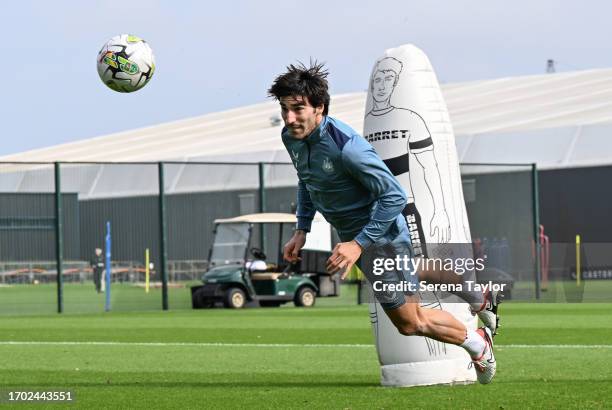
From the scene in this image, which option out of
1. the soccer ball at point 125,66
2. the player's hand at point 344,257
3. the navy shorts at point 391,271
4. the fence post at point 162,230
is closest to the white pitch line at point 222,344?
the soccer ball at point 125,66

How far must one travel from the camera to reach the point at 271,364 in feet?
47.7

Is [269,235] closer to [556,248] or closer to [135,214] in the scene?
[556,248]

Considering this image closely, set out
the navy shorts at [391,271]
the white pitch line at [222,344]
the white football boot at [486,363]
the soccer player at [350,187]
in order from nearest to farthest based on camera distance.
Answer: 1. the soccer player at [350,187]
2. the navy shorts at [391,271]
3. the white football boot at [486,363]
4. the white pitch line at [222,344]

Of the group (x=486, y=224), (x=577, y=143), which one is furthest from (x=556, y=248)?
(x=577, y=143)

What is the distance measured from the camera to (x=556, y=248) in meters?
36.2

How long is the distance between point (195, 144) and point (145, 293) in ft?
96.1

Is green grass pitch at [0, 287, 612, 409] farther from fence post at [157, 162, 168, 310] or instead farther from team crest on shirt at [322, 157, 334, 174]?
fence post at [157, 162, 168, 310]

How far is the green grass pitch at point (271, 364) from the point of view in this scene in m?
10.9

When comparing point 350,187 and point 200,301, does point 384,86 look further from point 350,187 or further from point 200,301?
point 200,301

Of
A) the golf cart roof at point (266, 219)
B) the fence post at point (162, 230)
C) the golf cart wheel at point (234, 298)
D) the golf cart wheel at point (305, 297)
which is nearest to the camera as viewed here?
the fence post at point (162, 230)

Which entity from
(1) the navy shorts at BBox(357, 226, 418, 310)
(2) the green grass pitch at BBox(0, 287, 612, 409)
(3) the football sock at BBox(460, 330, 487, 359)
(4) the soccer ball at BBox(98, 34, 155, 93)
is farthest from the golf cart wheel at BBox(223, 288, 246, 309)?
(1) the navy shorts at BBox(357, 226, 418, 310)

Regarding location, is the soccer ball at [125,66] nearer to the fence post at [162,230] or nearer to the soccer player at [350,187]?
the soccer player at [350,187]

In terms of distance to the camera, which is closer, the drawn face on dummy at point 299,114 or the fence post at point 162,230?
the drawn face on dummy at point 299,114

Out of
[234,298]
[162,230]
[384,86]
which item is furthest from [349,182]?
[162,230]
